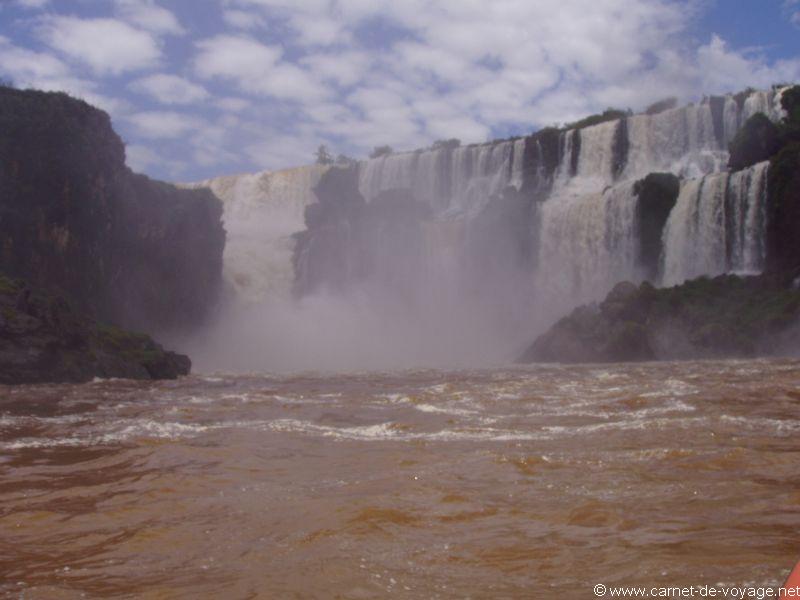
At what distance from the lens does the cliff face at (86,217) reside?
90.3 feet

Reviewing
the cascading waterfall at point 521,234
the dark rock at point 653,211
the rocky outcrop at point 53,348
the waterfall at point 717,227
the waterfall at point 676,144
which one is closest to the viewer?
the rocky outcrop at point 53,348

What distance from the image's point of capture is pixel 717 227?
3197 centimetres

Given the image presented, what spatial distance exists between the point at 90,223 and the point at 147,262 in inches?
237

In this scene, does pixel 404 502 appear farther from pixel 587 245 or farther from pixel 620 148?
pixel 620 148

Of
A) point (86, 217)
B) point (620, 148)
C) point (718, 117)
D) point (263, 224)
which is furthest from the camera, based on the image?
point (263, 224)

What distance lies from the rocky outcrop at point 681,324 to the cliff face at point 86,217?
17632 millimetres

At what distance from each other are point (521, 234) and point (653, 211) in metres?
8.43

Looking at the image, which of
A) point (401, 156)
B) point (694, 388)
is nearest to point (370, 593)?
point (694, 388)

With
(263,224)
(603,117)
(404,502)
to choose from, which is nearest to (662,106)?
(603,117)

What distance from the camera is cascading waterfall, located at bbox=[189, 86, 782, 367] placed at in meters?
33.0

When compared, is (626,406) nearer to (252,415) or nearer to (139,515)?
(252,415)

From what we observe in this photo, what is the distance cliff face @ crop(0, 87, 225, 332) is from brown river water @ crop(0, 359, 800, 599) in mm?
17944

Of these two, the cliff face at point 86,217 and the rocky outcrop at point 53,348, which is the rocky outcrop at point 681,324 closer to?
the rocky outcrop at point 53,348

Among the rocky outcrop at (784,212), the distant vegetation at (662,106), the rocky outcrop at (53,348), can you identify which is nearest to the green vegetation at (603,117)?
the distant vegetation at (662,106)
